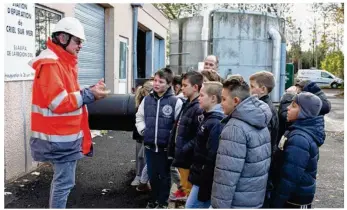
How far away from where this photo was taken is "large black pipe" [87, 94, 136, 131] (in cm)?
543

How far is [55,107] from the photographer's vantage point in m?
3.37

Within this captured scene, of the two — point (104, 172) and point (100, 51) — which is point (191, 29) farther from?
point (104, 172)

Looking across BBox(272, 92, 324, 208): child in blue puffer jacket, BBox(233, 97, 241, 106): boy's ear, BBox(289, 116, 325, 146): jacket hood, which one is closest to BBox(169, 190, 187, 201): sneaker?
BBox(272, 92, 324, 208): child in blue puffer jacket

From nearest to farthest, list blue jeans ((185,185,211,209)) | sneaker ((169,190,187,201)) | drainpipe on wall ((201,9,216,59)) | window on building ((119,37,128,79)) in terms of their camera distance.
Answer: blue jeans ((185,185,211,209)) < sneaker ((169,190,187,201)) < window on building ((119,37,128,79)) < drainpipe on wall ((201,9,216,59))

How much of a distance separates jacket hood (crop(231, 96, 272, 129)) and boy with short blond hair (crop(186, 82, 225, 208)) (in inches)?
16.3

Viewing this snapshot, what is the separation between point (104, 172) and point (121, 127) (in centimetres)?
110

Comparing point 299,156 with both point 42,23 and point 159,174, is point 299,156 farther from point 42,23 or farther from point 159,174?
point 42,23

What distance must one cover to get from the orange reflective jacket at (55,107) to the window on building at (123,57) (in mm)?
8723

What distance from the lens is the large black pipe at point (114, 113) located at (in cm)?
543

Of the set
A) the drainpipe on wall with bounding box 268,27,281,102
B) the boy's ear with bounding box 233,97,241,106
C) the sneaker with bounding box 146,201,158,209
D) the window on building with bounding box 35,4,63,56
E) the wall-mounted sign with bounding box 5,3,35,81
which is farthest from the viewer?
the drainpipe on wall with bounding box 268,27,281,102

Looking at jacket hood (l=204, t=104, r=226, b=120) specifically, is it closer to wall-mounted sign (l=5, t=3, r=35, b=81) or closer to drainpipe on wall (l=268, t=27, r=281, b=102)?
wall-mounted sign (l=5, t=3, r=35, b=81)

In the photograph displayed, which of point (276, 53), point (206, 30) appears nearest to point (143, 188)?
point (206, 30)

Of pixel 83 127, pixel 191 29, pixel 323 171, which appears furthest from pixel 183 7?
pixel 83 127

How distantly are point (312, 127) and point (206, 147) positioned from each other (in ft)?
2.83
